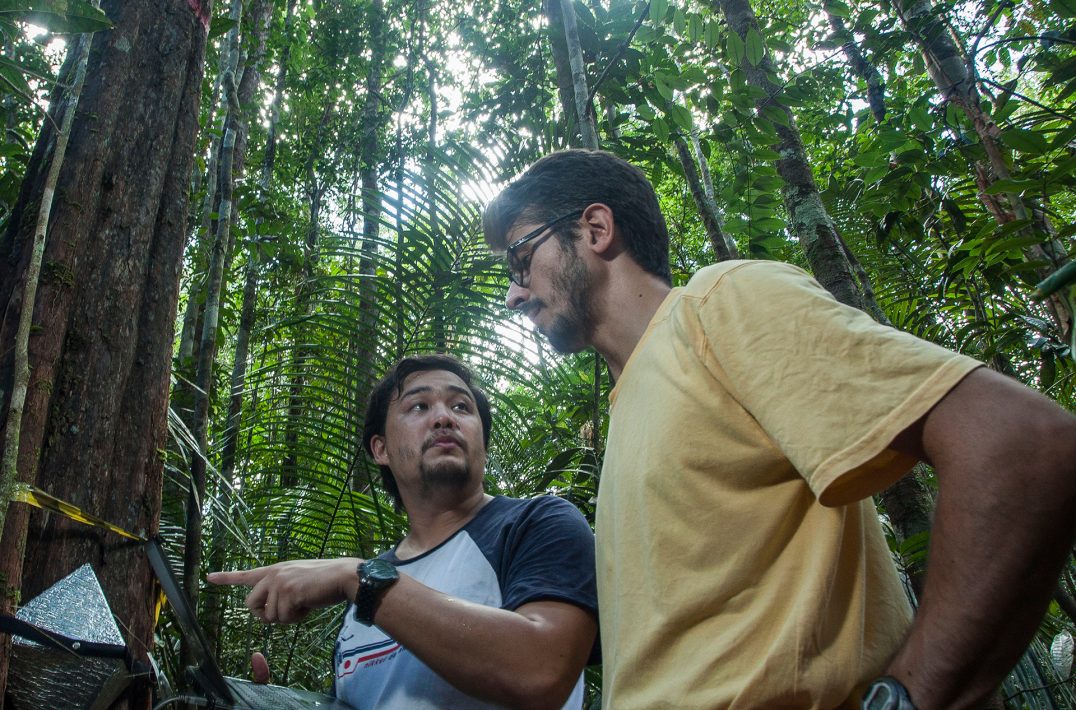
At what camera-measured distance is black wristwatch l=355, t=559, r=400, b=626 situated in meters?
1.57

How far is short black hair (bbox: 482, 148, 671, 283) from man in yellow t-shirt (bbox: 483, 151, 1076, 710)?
318mm

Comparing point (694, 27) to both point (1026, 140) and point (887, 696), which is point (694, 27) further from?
point (887, 696)

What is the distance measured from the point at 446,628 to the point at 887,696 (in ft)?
3.11

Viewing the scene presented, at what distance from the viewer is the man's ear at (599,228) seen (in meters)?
1.67

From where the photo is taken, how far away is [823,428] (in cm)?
101

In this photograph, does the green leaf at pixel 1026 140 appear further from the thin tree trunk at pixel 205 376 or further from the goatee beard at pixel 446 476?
the thin tree trunk at pixel 205 376

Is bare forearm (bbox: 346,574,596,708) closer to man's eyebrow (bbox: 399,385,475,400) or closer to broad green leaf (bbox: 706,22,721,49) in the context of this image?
man's eyebrow (bbox: 399,385,475,400)

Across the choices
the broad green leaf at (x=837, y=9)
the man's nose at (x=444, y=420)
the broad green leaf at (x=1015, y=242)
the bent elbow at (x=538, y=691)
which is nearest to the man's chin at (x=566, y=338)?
the bent elbow at (x=538, y=691)

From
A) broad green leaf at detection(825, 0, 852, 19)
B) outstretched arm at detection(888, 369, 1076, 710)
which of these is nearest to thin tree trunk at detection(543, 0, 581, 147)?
broad green leaf at detection(825, 0, 852, 19)

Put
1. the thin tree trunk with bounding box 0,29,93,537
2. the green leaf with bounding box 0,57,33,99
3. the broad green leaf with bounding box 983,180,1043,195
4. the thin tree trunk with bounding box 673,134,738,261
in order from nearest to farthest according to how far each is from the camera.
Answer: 1. the thin tree trunk with bounding box 0,29,93,537
2. the green leaf with bounding box 0,57,33,99
3. the broad green leaf with bounding box 983,180,1043,195
4. the thin tree trunk with bounding box 673,134,738,261

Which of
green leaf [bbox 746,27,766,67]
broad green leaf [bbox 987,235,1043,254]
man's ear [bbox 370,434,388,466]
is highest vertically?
green leaf [bbox 746,27,766,67]

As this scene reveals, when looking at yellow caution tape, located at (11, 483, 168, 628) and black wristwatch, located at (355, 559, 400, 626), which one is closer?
yellow caution tape, located at (11, 483, 168, 628)

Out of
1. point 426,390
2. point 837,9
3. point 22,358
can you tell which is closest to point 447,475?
point 426,390

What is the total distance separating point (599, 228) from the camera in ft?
5.56
